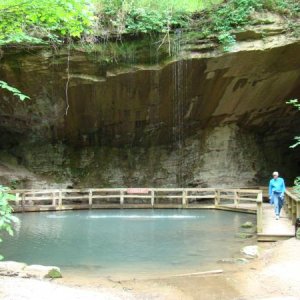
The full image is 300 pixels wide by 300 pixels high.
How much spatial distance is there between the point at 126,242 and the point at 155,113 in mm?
9661

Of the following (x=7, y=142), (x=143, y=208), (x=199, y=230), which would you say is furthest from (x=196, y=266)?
(x=7, y=142)

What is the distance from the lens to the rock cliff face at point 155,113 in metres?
16.9

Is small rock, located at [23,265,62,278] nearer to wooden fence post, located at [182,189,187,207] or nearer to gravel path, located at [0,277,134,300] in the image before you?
gravel path, located at [0,277,134,300]

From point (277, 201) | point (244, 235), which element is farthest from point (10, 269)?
point (277, 201)

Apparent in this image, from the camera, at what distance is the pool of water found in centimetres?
813

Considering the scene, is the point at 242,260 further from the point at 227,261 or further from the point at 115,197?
the point at 115,197

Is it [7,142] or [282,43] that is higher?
[282,43]

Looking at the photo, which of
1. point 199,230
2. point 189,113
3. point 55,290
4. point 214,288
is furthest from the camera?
point 189,113

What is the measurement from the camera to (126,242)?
10227 mm

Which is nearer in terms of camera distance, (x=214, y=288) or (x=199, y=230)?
(x=214, y=288)

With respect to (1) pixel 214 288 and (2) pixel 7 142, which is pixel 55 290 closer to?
(1) pixel 214 288

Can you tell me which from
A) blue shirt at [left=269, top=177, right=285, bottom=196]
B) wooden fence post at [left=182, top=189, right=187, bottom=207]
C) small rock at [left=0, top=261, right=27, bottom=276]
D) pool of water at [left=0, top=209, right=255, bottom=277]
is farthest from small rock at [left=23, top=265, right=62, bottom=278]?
wooden fence post at [left=182, top=189, right=187, bottom=207]

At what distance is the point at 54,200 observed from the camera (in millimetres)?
16656

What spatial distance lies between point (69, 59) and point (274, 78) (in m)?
8.49
